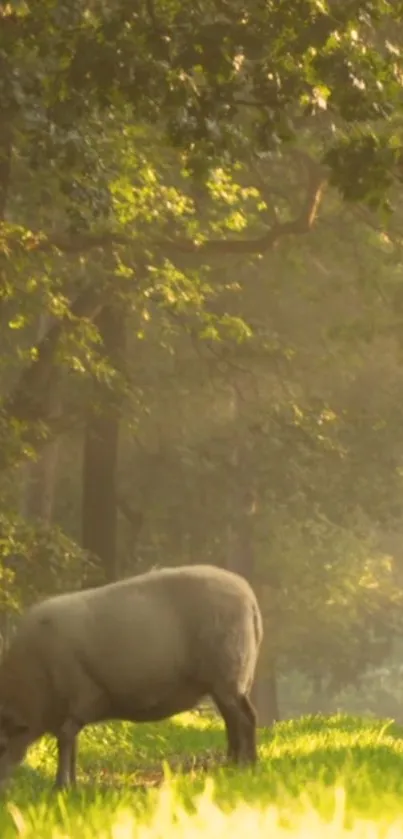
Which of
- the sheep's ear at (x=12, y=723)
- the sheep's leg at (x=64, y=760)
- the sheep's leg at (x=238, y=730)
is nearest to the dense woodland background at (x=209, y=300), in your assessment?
the sheep's leg at (x=238, y=730)

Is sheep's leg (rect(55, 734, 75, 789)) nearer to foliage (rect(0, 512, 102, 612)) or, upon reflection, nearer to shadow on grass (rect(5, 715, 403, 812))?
shadow on grass (rect(5, 715, 403, 812))

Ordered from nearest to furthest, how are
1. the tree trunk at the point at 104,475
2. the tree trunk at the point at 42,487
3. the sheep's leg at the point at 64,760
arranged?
the sheep's leg at the point at 64,760 < the tree trunk at the point at 104,475 < the tree trunk at the point at 42,487

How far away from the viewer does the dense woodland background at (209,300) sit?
9617 millimetres

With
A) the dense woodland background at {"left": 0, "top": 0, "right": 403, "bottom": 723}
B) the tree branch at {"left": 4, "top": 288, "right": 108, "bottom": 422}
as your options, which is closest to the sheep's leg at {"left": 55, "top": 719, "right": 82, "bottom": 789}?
the dense woodland background at {"left": 0, "top": 0, "right": 403, "bottom": 723}

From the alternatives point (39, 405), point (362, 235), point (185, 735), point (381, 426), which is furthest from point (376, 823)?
point (381, 426)

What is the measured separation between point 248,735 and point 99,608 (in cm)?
135

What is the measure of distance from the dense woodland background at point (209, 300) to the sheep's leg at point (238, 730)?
3.51 metres

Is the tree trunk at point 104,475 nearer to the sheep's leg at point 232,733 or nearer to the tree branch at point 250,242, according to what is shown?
the tree branch at point 250,242

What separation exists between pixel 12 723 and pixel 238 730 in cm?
154

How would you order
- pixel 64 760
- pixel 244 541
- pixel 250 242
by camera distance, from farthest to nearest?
1. pixel 244 541
2. pixel 250 242
3. pixel 64 760

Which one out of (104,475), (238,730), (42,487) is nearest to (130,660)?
(238,730)

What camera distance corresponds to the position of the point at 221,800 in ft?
19.2

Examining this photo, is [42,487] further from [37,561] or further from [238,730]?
[238,730]

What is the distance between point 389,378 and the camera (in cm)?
3016
